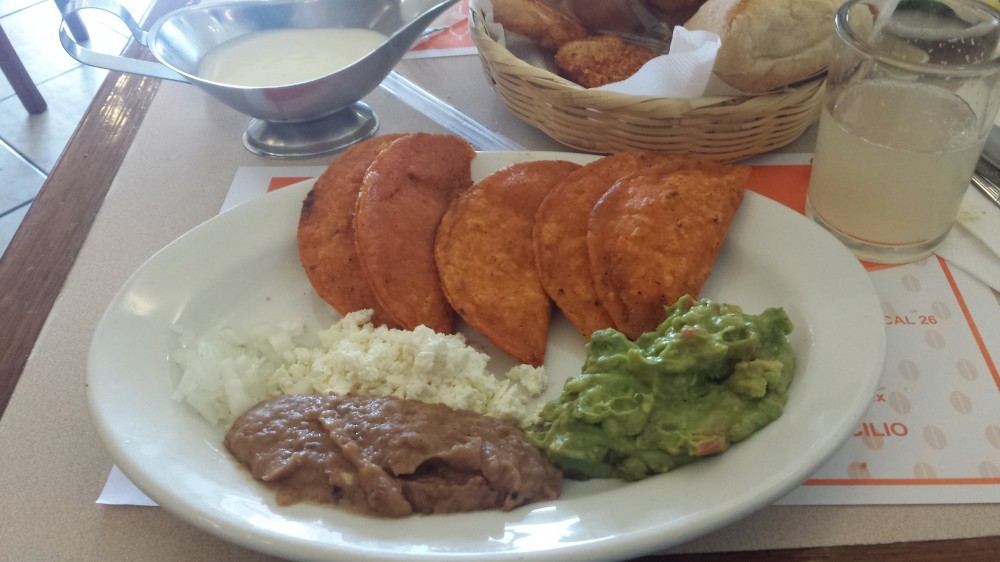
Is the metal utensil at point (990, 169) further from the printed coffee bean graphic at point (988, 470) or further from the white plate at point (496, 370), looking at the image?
the printed coffee bean graphic at point (988, 470)

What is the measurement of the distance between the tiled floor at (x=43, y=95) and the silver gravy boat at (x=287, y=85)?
185 centimetres

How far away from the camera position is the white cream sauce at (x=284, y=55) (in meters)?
1.97

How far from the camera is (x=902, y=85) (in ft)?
4.47

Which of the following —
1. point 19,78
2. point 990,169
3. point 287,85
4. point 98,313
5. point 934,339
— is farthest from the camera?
point 19,78

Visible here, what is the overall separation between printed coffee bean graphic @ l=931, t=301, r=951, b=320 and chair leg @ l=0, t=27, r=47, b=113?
403 centimetres

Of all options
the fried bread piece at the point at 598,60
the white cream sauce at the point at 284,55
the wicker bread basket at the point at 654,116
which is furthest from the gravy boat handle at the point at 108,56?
the fried bread piece at the point at 598,60

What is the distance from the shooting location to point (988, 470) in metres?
1.08

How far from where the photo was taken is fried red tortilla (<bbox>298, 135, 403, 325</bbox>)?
141 cm

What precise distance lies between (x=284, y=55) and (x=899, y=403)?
5.77 feet

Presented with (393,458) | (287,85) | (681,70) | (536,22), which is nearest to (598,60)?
(536,22)

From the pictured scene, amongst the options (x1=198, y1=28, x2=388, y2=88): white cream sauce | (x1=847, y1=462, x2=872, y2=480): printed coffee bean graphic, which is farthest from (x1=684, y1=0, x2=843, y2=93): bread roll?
(x1=198, y1=28, x2=388, y2=88): white cream sauce

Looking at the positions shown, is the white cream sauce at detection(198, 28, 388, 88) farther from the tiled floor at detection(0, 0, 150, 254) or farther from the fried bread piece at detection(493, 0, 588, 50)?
the tiled floor at detection(0, 0, 150, 254)

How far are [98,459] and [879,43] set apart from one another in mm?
1678

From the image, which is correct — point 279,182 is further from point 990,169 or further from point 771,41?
point 990,169
